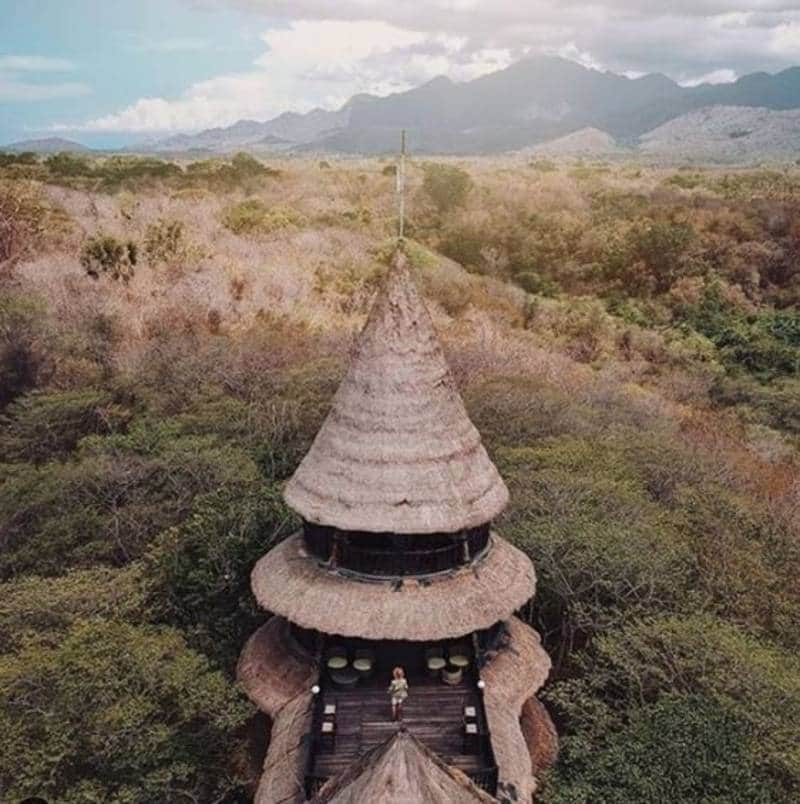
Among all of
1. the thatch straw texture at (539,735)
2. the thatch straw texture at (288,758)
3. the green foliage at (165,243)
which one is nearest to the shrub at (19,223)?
the green foliage at (165,243)

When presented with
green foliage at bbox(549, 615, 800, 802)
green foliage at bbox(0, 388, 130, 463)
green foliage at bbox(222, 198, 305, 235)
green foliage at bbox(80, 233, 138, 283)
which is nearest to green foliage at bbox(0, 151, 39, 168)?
green foliage at bbox(222, 198, 305, 235)

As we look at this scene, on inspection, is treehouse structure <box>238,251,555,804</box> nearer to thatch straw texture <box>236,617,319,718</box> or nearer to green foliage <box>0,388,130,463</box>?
thatch straw texture <box>236,617,319,718</box>

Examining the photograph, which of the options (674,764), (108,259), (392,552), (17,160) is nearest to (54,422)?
(108,259)

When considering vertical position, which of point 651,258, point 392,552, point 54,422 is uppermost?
point 392,552

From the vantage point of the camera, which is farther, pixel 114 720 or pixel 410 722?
pixel 114 720

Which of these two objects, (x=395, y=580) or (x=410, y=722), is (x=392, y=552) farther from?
(x=410, y=722)

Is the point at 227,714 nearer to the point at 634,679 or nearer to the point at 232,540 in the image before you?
the point at 232,540
